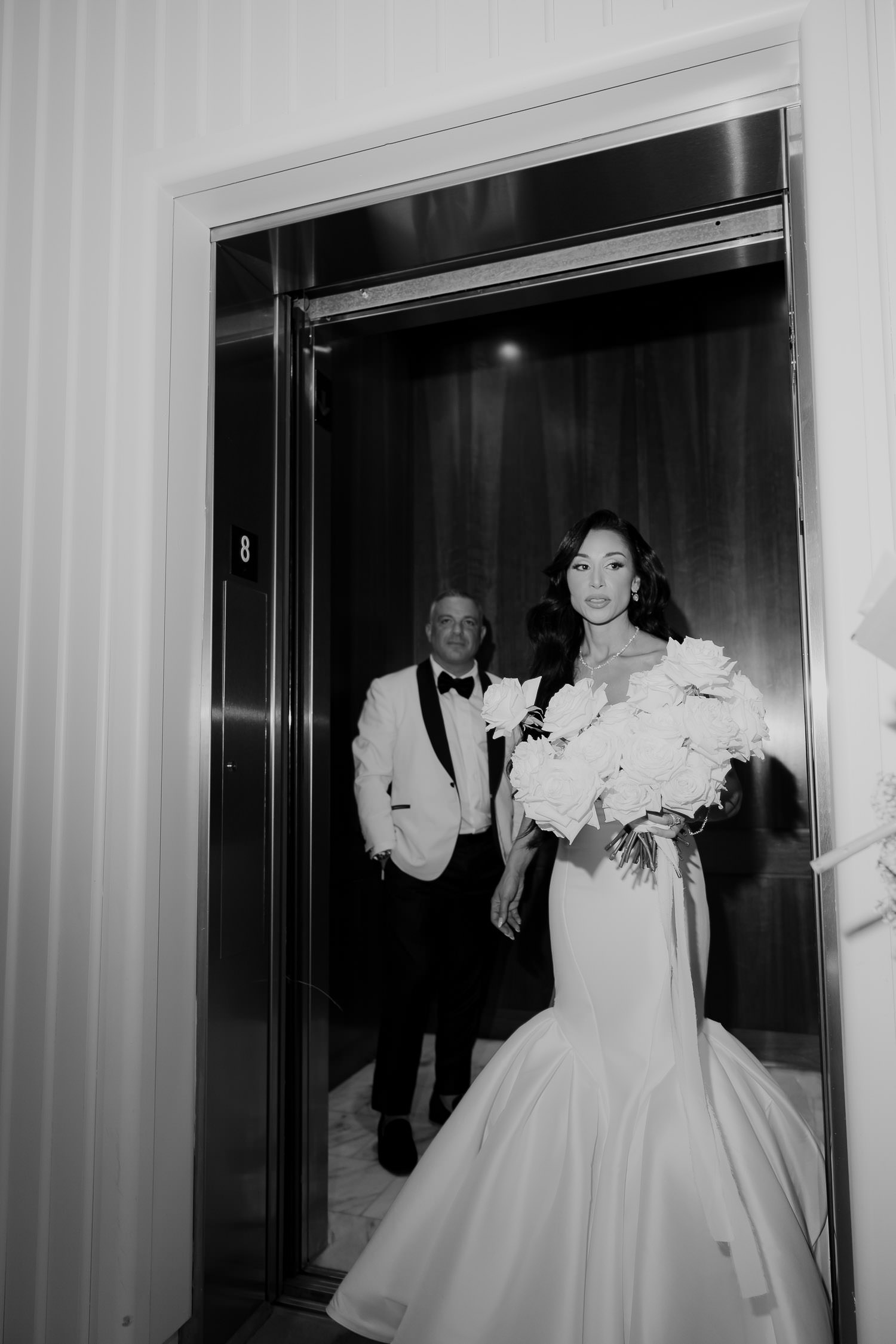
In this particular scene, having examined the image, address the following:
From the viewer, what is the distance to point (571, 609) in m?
2.67

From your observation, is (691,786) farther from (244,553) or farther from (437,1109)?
(437,1109)

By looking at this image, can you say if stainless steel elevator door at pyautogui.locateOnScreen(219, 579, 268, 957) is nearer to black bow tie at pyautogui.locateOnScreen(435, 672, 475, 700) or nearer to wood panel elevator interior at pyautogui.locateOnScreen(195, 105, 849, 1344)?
wood panel elevator interior at pyautogui.locateOnScreen(195, 105, 849, 1344)

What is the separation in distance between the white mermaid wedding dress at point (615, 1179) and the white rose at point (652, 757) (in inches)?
13.7

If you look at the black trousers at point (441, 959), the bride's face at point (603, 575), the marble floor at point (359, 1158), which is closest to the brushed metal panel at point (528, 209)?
the bride's face at point (603, 575)

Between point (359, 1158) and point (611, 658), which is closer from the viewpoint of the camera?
point (611, 658)

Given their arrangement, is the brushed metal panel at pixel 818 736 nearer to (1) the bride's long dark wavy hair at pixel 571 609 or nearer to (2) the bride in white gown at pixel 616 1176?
(2) the bride in white gown at pixel 616 1176

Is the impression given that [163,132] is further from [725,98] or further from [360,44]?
[725,98]

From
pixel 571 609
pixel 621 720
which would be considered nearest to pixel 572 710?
pixel 621 720

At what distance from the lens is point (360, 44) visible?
1.86m

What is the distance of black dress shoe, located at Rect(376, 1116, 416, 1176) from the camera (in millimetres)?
2988

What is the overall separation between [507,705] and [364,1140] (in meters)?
2.01

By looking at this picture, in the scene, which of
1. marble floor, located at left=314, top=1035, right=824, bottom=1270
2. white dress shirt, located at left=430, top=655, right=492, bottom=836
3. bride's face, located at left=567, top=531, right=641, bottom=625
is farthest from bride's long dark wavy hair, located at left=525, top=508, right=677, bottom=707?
marble floor, located at left=314, top=1035, right=824, bottom=1270

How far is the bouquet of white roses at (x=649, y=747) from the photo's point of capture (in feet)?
6.25

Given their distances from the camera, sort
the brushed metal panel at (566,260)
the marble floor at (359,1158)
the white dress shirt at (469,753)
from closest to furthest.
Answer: the brushed metal panel at (566,260) → the marble floor at (359,1158) → the white dress shirt at (469,753)
